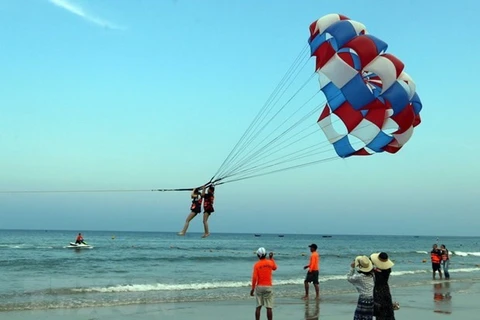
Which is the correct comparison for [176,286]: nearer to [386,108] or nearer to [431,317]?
[431,317]

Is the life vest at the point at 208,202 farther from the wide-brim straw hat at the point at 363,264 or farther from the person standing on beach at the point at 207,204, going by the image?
the wide-brim straw hat at the point at 363,264

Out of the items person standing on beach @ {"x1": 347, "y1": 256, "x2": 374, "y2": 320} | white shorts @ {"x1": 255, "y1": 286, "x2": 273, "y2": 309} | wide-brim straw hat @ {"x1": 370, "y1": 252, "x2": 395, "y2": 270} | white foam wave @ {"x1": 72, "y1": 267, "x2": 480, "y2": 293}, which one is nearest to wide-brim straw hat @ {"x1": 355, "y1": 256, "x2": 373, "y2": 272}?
person standing on beach @ {"x1": 347, "y1": 256, "x2": 374, "y2": 320}

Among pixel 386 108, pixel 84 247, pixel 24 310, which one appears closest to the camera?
pixel 386 108

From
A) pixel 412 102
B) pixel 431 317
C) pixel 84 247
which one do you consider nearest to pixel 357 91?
pixel 412 102

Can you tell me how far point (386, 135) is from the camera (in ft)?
39.2

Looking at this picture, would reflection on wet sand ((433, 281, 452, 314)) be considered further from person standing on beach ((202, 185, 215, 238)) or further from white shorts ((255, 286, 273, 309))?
person standing on beach ((202, 185, 215, 238))

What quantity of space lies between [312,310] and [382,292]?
567 centimetres

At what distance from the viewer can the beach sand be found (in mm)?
12523

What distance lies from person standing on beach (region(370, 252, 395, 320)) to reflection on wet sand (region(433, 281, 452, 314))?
5.71m

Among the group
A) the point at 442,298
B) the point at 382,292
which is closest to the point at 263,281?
the point at 382,292

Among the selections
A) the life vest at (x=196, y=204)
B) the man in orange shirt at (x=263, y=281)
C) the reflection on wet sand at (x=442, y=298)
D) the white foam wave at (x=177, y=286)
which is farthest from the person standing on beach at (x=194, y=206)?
the white foam wave at (x=177, y=286)

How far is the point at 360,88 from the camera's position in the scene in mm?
10969

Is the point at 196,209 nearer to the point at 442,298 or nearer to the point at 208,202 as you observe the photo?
the point at 208,202

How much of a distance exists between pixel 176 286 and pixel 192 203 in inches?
414
